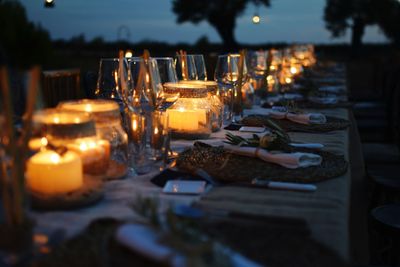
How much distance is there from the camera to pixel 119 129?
1.38 meters

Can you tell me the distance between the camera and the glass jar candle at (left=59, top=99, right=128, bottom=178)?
1324mm

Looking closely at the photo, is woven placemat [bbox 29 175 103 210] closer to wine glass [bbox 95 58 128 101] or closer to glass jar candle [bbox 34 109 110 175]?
glass jar candle [bbox 34 109 110 175]

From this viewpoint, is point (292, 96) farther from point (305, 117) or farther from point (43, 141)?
point (43, 141)

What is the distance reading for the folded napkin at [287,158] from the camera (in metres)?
1.40

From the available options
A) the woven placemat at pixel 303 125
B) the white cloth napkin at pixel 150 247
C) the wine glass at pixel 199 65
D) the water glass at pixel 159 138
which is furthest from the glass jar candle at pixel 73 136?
the wine glass at pixel 199 65

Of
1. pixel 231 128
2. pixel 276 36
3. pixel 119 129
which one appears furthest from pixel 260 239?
pixel 276 36

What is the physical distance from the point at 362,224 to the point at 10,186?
1283 mm

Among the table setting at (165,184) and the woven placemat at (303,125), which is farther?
the woven placemat at (303,125)

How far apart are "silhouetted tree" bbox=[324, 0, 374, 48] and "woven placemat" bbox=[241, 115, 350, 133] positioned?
1860 cm

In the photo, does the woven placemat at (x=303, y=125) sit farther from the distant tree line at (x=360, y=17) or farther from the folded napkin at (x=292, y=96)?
the distant tree line at (x=360, y=17)

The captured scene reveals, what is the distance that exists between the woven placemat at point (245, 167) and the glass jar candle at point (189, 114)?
31cm

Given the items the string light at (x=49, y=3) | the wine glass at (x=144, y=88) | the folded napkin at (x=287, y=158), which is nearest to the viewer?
the folded napkin at (x=287, y=158)

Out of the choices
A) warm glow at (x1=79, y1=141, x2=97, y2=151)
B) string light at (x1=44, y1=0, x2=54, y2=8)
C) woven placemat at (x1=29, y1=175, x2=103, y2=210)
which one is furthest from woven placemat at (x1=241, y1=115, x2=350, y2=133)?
string light at (x1=44, y1=0, x2=54, y2=8)

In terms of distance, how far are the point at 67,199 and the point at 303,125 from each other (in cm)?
136
